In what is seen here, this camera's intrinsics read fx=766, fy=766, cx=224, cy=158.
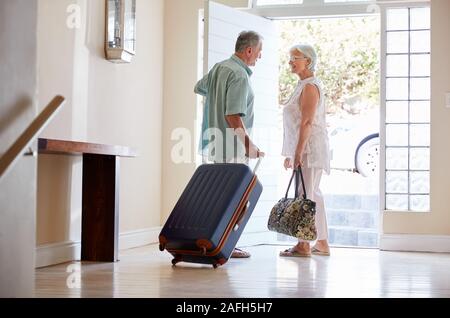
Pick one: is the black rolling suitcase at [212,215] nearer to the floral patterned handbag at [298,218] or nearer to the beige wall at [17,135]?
the floral patterned handbag at [298,218]

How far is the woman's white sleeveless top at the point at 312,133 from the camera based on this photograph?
5105 mm

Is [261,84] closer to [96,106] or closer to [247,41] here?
[247,41]

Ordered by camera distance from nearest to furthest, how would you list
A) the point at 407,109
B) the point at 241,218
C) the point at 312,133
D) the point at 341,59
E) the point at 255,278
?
1. the point at 255,278
2. the point at 241,218
3. the point at 312,133
4. the point at 407,109
5. the point at 341,59

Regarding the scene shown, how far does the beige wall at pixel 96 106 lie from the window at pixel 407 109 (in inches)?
73.7

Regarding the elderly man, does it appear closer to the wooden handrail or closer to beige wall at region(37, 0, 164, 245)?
beige wall at region(37, 0, 164, 245)

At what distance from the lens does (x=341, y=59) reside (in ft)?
39.2

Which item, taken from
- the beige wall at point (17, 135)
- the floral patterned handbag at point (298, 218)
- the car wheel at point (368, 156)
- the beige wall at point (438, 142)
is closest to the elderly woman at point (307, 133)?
the floral patterned handbag at point (298, 218)

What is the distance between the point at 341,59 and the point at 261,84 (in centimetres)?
613

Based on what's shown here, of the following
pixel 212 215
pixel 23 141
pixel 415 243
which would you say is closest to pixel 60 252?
pixel 212 215

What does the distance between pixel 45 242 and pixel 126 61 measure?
151 cm

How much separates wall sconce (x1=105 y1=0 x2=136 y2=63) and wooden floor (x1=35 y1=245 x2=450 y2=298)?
4.46ft

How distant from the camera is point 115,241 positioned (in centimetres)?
462
